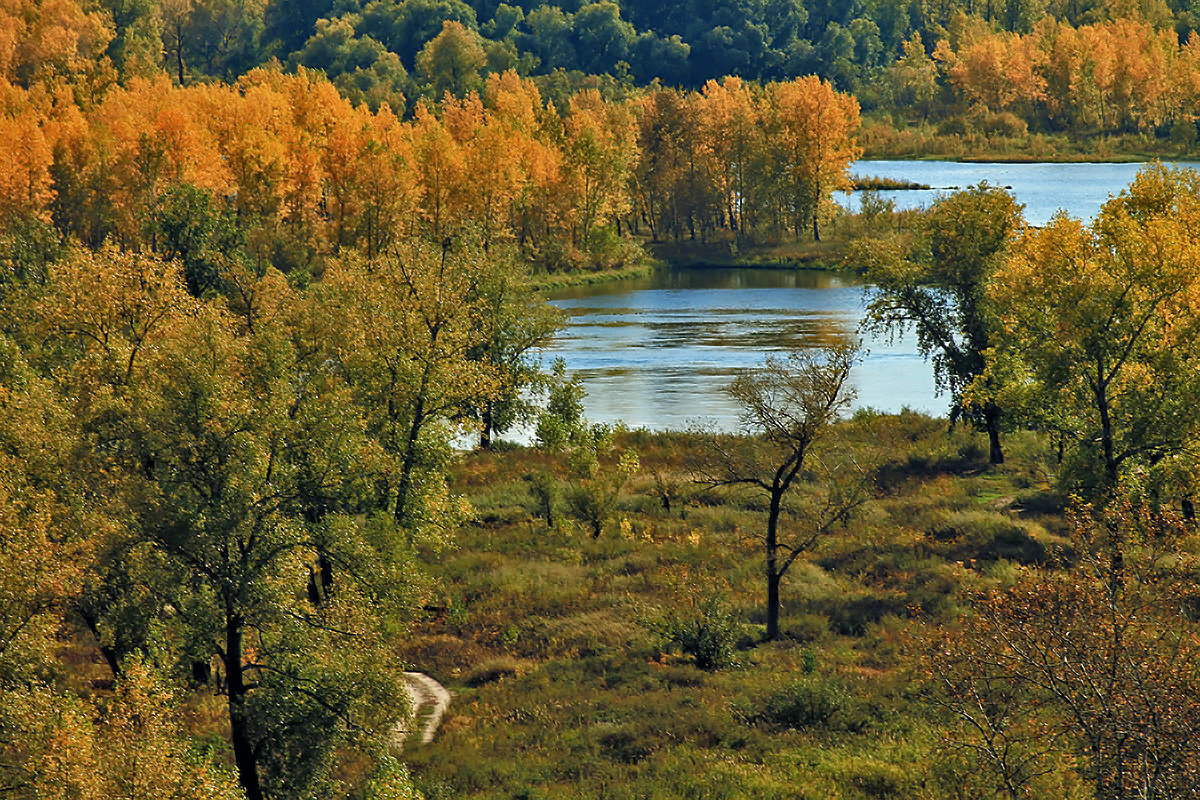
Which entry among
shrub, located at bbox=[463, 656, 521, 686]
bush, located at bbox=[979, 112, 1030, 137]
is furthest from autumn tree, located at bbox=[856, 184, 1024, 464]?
bush, located at bbox=[979, 112, 1030, 137]

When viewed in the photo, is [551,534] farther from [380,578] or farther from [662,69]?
[662,69]

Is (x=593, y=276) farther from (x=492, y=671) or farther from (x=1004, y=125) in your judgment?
(x=1004, y=125)

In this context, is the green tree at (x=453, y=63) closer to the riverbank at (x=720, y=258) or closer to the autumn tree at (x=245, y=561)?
the riverbank at (x=720, y=258)

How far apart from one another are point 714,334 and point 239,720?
201ft

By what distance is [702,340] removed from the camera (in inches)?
3258

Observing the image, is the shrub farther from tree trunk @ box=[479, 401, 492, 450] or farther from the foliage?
tree trunk @ box=[479, 401, 492, 450]

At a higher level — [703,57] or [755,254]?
[703,57]

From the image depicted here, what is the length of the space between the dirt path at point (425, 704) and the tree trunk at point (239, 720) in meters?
3.30

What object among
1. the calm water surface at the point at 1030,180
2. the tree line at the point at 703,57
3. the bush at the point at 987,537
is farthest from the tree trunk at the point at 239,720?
the tree line at the point at 703,57

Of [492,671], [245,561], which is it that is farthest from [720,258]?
[245,561]

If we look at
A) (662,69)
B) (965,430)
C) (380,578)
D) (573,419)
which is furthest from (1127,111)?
(380,578)

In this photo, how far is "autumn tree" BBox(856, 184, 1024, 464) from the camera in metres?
50.4

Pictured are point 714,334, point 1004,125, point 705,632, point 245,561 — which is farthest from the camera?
point 1004,125

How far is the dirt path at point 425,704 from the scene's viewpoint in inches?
1182
